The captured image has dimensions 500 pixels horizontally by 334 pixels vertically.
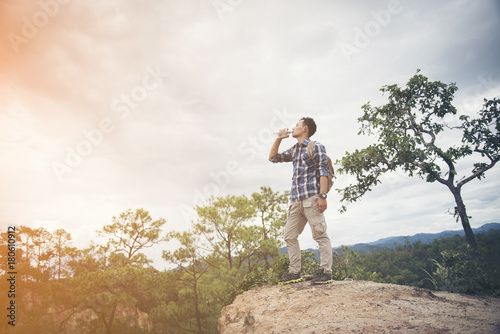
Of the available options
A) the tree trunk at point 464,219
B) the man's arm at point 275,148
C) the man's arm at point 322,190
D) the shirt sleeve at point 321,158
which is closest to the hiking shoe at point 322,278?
the man's arm at point 322,190

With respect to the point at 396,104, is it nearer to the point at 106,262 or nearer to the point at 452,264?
the point at 452,264

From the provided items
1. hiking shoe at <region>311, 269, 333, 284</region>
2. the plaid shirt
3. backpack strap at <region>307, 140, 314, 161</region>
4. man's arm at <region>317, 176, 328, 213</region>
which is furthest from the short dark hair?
hiking shoe at <region>311, 269, 333, 284</region>

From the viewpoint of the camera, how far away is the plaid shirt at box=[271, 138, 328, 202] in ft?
12.9

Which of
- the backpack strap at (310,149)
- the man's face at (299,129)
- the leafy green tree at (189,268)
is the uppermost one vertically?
the man's face at (299,129)

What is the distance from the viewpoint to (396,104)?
10.9 m

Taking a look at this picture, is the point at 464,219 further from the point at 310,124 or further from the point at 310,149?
the point at 310,149

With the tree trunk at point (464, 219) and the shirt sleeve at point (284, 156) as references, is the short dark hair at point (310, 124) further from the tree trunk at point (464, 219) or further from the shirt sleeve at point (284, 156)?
the tree trunk at point (464, 219)

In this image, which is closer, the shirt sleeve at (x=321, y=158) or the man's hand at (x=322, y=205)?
the man's hand at (x=322, y=205)

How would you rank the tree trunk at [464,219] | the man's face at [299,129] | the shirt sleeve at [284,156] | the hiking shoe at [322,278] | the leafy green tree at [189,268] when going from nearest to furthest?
the hiking shoe at [322,278]
the man's face at [299,129]
the shirt sleeve at [284,156]
the tree trunk at [464,219]
the leafy green tree at [189,268]

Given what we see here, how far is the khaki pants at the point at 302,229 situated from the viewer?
3.72m

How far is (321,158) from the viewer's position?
13.2 feet

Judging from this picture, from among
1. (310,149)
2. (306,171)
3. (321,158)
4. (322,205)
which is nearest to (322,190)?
(322,205)

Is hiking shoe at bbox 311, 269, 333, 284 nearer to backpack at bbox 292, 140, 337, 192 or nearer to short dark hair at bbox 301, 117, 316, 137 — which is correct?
backpack at bbox 292, 140, 337, 192

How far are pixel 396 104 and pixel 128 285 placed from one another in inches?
708
